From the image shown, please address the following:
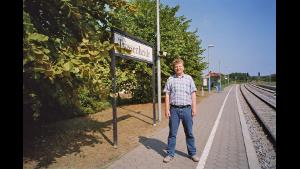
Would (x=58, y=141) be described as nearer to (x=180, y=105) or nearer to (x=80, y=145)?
(x=80, y=145)

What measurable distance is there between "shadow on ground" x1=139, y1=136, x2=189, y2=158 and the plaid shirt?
1.25 m

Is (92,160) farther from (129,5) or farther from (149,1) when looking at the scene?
(149,1)

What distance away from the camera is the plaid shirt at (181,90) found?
22.1ft

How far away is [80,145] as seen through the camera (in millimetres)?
8758

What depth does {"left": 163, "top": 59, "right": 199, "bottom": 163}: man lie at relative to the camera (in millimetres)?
6754

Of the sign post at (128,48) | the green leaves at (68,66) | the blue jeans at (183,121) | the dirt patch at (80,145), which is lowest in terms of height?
the dirt patch at (80,145)

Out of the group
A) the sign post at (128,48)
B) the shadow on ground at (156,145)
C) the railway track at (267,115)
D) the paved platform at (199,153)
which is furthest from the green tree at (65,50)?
the railway track at (267,115)

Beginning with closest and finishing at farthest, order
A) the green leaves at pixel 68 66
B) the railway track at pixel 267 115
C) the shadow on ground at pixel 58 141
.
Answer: the green leaves at pixel 68 66, the shadow on ground at pixel 58 141, the railway track at pixel 267 115

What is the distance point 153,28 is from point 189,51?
395 centimetres

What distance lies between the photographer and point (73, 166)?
6.70 meters

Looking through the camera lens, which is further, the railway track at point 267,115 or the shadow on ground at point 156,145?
the railway track at point 267,115

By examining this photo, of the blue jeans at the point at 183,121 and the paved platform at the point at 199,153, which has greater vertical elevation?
the blue jeans at the point at 183,121

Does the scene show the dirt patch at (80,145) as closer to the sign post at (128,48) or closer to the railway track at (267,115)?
the sign post at (128,48)
